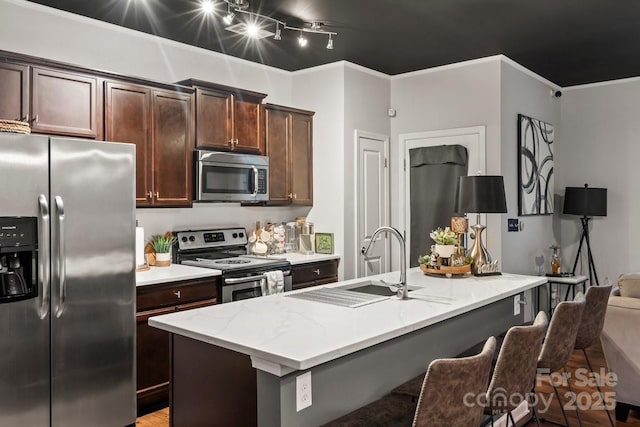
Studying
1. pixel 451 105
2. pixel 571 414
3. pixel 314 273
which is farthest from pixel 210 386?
pixel 451 105

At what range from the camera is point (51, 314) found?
2816 mm

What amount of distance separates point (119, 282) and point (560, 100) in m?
5.26

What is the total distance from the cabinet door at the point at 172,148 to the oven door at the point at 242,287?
74 centimetres

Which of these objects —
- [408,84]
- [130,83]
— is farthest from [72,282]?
[408,84]

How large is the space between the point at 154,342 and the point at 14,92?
1.76 m

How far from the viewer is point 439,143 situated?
16.9 ft

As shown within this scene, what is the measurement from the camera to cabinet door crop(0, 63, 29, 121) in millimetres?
3078

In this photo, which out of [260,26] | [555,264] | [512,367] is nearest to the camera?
[512,367]

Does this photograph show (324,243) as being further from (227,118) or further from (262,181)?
Result: (227,118)

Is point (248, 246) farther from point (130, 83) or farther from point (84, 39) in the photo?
point (84, 39)

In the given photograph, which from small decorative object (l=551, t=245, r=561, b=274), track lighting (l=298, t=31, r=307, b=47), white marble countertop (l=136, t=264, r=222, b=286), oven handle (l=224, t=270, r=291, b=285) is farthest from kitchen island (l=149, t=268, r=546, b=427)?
small decorative object (l=551, t=245, r=561, b=274)

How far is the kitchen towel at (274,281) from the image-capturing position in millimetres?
4094

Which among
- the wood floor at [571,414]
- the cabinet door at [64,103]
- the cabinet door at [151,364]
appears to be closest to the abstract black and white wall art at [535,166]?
the wood floor at [571,414]

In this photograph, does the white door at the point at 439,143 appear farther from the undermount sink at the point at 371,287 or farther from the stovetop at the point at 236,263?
the undermount sink at the point at 371,287
